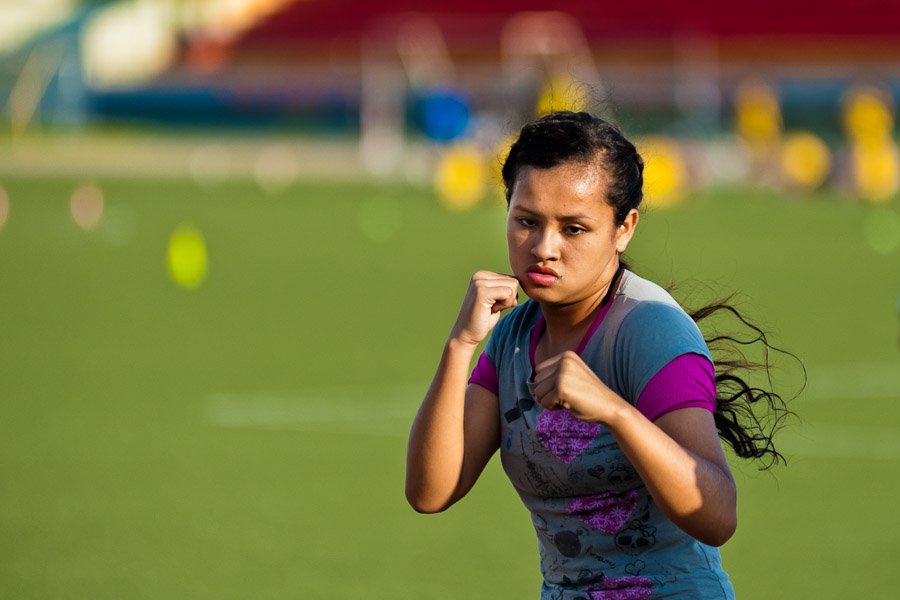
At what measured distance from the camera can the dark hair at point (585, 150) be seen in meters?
3.10

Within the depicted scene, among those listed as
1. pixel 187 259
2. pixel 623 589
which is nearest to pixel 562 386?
Answer: pixel 623 589

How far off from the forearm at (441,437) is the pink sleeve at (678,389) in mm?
446

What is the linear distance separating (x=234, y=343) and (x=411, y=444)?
27.3 ft

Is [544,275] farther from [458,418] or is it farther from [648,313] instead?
[458,418]

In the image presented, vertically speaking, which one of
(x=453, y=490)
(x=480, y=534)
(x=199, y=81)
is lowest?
(x=480, y=534)

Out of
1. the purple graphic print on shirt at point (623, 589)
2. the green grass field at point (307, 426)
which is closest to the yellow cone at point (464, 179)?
the green grass field at point (307, 426)

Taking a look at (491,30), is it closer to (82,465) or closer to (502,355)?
(82,465)

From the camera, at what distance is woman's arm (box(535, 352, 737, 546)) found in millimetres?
2727

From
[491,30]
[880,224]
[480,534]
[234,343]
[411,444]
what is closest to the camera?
[411,444]

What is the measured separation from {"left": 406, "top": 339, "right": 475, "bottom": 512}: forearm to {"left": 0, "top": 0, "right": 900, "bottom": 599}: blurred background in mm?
697

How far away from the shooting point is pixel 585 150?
3.10m

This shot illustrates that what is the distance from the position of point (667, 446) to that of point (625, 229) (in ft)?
2.08

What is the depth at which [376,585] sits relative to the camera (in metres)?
5.67

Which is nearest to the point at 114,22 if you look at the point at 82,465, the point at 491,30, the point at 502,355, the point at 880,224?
the point at 491,30
